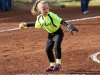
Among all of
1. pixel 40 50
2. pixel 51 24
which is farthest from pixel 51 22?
pixel 40 50

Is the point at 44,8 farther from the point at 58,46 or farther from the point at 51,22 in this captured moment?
the point at 58,46

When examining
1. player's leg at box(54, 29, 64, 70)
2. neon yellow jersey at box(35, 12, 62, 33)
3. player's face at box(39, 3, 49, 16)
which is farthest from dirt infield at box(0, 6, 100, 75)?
player's face at box(39, 3, 49, 16)

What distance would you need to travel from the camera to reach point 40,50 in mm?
10117

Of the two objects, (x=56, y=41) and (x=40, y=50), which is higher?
(x=56, y=41)

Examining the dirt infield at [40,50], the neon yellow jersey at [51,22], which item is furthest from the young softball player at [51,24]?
the dirt infield at [40,50]

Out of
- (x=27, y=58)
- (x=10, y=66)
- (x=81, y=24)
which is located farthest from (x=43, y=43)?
(x=81, y=24)

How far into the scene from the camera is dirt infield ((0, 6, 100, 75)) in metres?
8.08

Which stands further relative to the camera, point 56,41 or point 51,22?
point 56,41

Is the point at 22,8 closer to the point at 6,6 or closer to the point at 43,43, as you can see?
the point at 6,6

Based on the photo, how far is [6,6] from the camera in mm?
19516

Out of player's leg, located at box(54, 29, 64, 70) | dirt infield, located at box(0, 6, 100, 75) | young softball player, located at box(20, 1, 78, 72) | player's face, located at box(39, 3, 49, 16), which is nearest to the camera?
player's face, located at box(39, 3, 49, 16)

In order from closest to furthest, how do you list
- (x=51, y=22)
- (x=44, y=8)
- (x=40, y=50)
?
1. (x=44, y=8)
2. (x=51, y=22)
3. (x=40, y=50)

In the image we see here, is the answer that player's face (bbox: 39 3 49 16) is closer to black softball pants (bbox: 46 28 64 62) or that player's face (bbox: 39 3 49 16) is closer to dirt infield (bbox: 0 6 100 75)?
black softball pants (bbox: 46 28 64 62)

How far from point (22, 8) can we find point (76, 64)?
12.6 m
